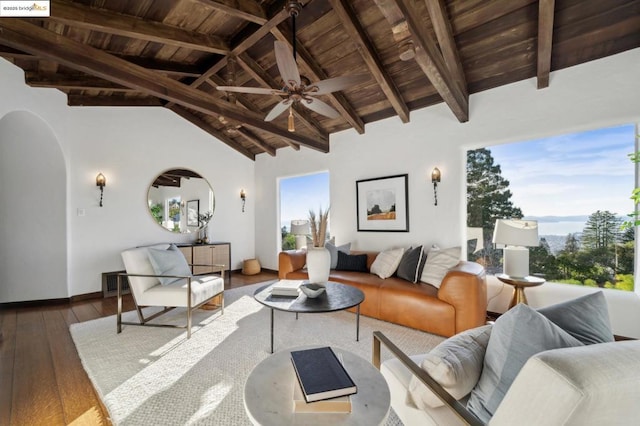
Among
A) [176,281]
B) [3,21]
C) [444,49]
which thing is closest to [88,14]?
[3,21]

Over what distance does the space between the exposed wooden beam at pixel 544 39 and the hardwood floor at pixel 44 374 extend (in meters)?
4.33

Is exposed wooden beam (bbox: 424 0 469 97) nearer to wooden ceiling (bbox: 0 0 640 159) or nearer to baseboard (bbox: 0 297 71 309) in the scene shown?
wooden ceiling (bbox: 0 0 640 159)

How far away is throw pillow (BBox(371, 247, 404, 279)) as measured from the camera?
367cm

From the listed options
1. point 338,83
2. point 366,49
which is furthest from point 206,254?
point 366,49

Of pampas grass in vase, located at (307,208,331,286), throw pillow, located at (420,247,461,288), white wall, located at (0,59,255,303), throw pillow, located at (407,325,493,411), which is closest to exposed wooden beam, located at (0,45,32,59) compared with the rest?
white wall, located at (0,59,255,303)

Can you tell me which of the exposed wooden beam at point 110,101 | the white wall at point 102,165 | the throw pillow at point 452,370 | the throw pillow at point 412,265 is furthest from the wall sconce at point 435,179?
the exposed wooden beam at point 110,101

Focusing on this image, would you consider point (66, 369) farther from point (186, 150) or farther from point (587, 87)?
point (587, 87)

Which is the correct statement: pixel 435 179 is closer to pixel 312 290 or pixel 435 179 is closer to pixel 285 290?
pixel 312 290

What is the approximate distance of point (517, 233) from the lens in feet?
9.61

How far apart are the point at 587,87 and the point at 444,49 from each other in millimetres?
1567

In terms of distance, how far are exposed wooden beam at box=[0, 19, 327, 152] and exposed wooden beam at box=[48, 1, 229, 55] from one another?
224mm

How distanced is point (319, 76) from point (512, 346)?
351cm

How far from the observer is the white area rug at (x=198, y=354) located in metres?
1.80

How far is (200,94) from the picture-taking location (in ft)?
11.1
